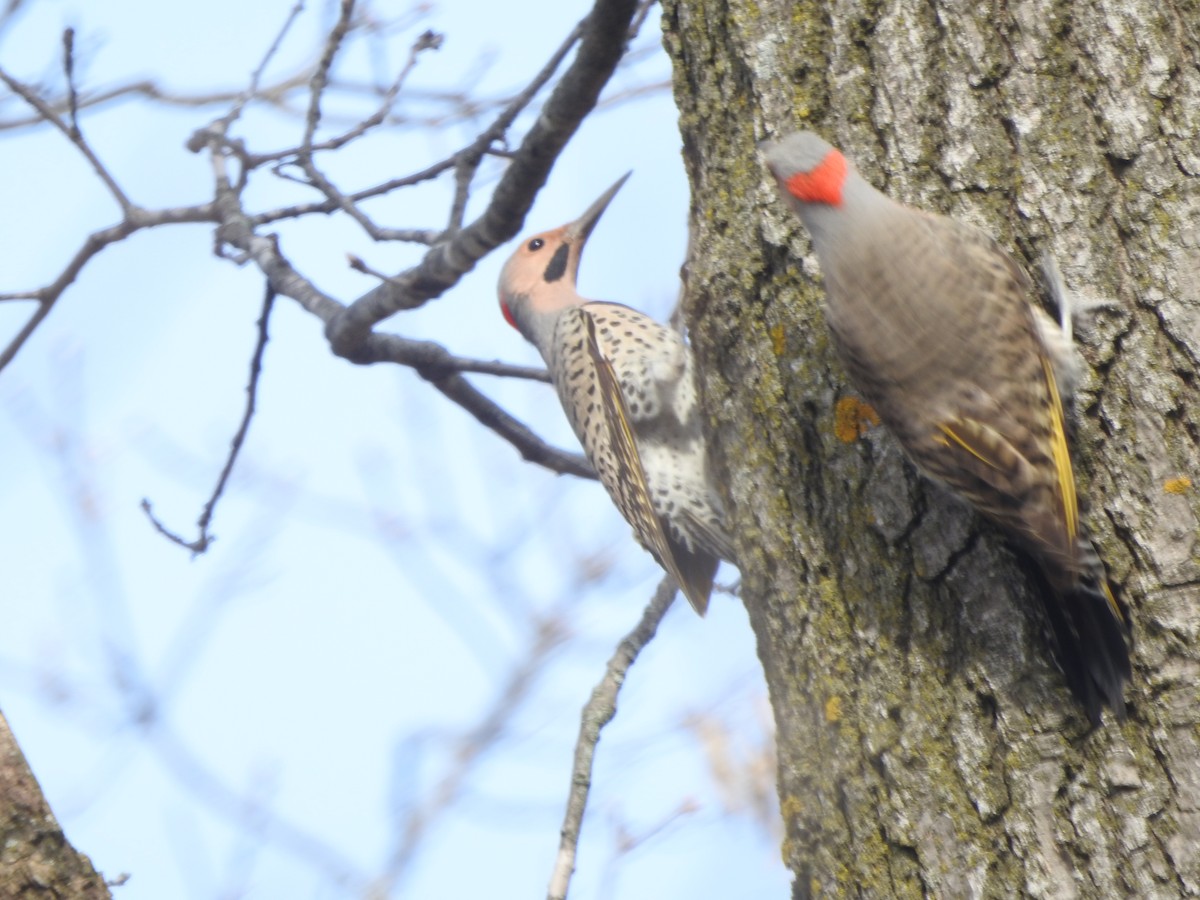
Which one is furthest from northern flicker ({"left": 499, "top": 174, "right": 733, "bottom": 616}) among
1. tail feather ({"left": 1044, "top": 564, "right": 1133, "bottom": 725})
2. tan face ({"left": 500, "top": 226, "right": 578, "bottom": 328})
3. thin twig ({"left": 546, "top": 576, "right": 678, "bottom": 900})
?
tail feather ({"left": 1044, "top": 564, "right": 1133, "bottom": 725})

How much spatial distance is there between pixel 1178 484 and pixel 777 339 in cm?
70

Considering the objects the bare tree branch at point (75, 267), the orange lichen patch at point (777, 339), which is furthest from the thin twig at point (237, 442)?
the orange lichen patch at point (777, 339)

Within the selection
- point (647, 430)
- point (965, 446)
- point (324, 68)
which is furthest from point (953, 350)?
point (324, 68)

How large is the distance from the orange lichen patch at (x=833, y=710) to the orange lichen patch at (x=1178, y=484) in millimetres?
592

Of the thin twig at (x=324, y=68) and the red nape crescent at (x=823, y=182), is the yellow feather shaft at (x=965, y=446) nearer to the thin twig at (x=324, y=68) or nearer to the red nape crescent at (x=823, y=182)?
the red nape crescent at (x=823, y=182)

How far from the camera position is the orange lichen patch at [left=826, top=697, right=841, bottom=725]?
2025 mm

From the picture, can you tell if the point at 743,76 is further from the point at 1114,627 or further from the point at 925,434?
the point at 1114,627

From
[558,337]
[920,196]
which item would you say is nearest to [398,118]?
[558,337]

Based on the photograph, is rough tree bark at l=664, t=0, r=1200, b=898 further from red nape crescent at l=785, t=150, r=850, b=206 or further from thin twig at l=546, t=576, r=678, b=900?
thin twig at l=546, t=576, r=678, b=900

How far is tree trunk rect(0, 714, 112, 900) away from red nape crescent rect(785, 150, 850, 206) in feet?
4.79

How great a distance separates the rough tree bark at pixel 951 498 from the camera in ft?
5.96

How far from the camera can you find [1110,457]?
191 centimetres

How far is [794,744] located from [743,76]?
3.88ft

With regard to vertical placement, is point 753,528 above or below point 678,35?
below
